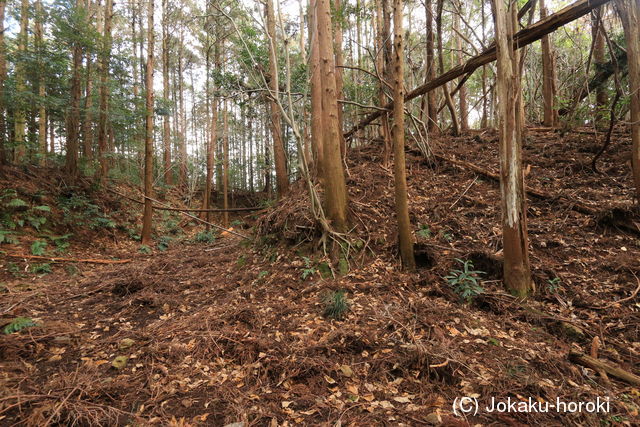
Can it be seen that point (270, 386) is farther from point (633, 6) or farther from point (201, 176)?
point (201, 176)

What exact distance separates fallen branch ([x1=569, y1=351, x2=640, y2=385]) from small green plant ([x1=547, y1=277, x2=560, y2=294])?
122 cm

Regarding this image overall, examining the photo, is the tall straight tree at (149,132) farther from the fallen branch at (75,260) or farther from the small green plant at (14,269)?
the small green plant at (14,269)

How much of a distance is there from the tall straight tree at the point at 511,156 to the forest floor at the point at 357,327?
39 centimetres

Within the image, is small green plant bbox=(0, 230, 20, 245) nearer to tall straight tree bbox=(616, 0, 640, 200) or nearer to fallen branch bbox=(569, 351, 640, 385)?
fallen branch bbox=(569, 351, 640, 385)

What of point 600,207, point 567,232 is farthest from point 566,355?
point 600,207

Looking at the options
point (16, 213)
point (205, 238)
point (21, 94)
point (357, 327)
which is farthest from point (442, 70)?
point (21, 94)

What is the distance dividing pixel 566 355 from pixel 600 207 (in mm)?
3747

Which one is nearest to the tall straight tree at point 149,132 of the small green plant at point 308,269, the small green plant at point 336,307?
the small green plant at point 308,269

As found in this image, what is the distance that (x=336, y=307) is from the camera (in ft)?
12.9

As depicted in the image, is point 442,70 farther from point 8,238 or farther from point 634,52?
point 8,238

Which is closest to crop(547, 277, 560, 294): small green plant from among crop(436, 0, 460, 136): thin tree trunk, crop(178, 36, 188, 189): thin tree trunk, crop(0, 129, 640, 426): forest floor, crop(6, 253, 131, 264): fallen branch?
crop(0, 129, 640, 426): forest floor

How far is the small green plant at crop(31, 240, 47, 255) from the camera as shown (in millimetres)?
7189

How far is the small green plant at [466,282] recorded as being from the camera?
13.1 feet

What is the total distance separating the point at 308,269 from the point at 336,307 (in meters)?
1.29
